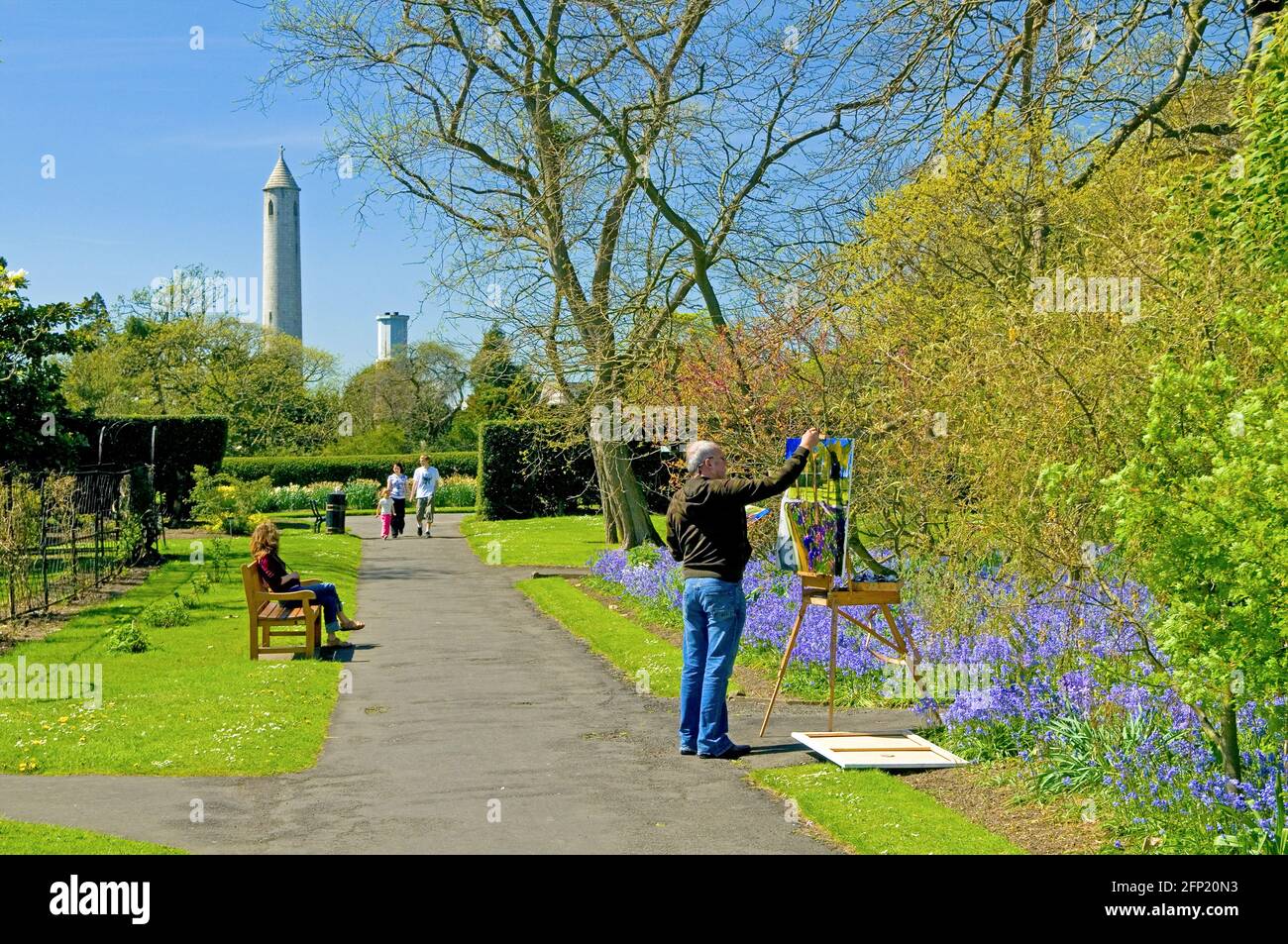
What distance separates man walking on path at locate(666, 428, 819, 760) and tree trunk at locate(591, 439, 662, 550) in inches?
527

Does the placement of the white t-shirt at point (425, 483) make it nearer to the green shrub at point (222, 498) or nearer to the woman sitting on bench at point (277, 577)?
the green shrub at point (222, 498)

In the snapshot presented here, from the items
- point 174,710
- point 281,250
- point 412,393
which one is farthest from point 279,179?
point 174,710

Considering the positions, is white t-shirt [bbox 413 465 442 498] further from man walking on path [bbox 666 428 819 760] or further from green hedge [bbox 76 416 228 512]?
man walking on path [bbox 666 428 819 760]

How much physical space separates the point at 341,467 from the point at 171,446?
19.7 meters

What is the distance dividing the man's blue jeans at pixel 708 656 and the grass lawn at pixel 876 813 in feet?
1.77

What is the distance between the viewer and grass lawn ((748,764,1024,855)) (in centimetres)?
576

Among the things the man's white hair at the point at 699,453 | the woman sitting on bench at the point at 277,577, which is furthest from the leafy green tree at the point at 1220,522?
the woman sitting on bench at the point at 277,577

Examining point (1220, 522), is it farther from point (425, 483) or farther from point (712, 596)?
point (425, 483)

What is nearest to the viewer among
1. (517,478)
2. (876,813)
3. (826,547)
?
(876,813)

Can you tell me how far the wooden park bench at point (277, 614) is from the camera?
39.5ft

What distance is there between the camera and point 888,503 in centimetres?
1112

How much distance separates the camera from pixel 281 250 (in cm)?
16288

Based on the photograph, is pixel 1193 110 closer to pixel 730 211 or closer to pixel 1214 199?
pixel 730 211
